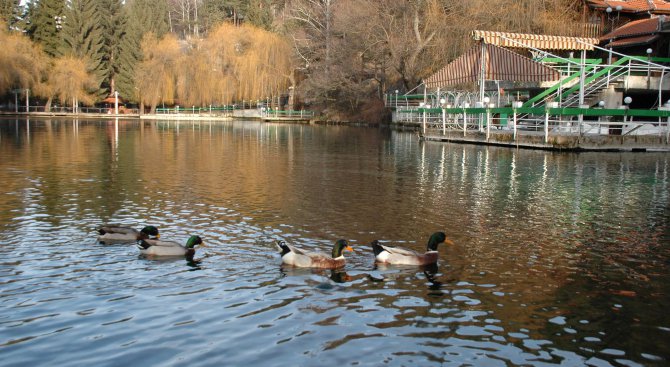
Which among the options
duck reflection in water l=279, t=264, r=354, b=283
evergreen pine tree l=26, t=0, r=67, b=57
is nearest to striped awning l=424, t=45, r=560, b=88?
duck reflection in water l=279, t=264, r=354, b=283

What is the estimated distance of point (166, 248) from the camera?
12062mm

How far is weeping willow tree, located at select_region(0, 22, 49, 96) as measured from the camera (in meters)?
77.9

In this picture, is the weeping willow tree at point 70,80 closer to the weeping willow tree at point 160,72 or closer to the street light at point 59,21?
the street light at point 59,21

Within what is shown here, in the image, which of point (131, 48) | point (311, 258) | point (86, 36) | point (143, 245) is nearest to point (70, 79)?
point (131, 48)

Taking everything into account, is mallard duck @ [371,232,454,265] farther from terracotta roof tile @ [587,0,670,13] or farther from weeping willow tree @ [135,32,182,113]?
weeping willow tree @ [135,32,182,113]

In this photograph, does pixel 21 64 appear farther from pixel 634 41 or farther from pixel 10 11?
pixel 634 41

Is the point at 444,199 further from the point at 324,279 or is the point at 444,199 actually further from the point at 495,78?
the point at 495,78

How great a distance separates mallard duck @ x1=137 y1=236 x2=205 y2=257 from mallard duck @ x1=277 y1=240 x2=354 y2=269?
1779 millimetres

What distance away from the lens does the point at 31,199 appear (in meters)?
18.5

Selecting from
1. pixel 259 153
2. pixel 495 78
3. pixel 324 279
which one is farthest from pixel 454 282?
pixel 495 78

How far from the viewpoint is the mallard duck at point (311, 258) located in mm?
11414

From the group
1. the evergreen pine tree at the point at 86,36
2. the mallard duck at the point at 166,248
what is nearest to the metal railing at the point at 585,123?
the mallard duck at the point at 166,248

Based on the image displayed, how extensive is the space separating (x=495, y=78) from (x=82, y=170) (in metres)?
27.3

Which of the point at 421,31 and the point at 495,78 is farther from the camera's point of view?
the point at 421,31
